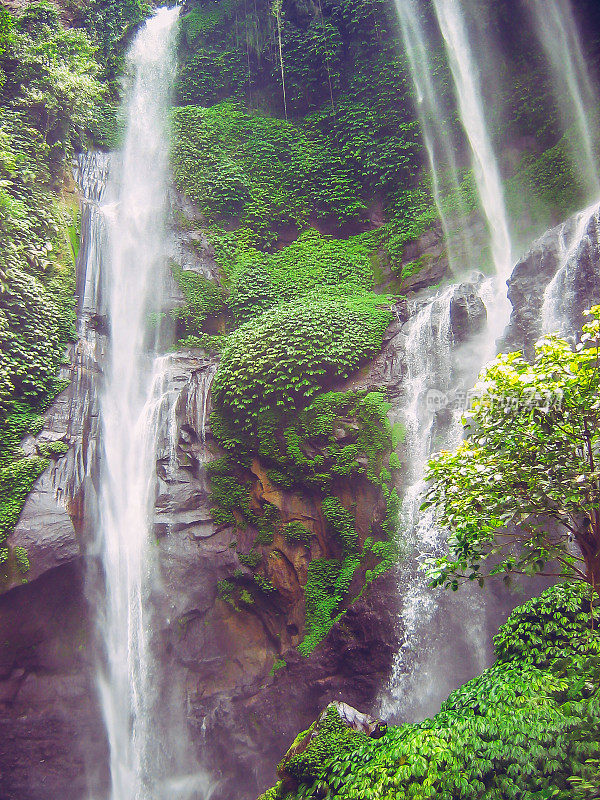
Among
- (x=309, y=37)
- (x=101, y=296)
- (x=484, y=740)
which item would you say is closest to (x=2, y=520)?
(x=101, y=296)

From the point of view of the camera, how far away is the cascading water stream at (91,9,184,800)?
945cm

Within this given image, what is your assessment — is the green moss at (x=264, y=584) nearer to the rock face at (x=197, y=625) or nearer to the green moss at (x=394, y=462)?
the rock face at (x=197, y=625)

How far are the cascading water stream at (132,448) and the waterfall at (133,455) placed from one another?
0.02 m

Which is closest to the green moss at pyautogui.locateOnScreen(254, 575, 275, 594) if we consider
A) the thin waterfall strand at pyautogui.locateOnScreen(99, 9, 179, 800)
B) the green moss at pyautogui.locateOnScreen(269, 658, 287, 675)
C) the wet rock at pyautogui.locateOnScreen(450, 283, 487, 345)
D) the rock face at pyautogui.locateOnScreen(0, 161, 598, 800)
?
the rock face at pyautogui.locateOnScreen(0, 161, 598, 800)

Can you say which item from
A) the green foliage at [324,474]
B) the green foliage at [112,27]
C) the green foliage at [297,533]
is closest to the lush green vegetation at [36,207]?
the green foliage at [112,27]

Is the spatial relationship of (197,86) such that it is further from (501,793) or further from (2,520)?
(501,793)

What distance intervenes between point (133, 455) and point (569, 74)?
1486 cm

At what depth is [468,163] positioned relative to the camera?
15.4m

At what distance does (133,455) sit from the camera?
11305 mm

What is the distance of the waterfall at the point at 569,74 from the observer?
1308 cm

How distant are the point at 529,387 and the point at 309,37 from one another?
59.7 feet

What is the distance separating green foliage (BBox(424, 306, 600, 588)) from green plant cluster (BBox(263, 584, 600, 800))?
81cm

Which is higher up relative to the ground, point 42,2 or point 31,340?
point 42,2

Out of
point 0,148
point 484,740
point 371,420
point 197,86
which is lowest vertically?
point 484,740
